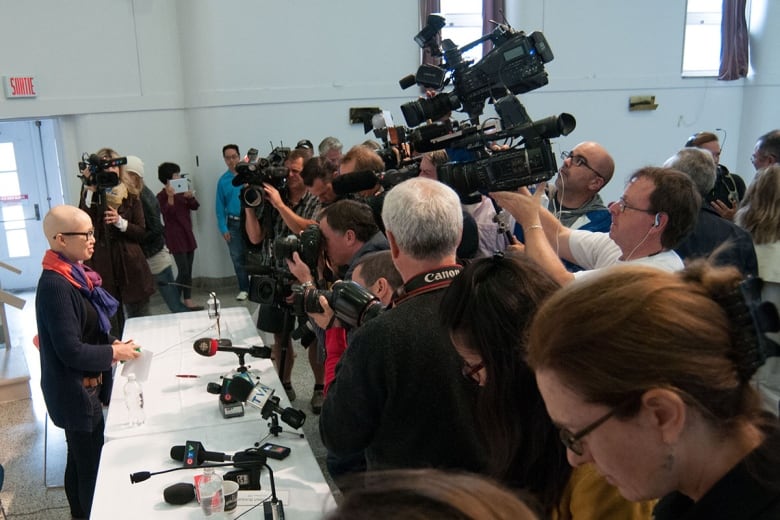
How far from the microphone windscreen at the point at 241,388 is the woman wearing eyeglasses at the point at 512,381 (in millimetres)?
1146

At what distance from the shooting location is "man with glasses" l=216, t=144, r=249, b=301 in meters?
6.28

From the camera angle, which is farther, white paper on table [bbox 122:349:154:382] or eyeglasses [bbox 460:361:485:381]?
white paper on table [bbox 122:349:154:382]

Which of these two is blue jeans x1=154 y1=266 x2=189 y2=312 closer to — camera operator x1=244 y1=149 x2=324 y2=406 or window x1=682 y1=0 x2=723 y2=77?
camera operator x1=244 y1=149 x2=324 y2=406

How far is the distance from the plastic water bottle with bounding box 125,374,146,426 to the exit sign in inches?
189

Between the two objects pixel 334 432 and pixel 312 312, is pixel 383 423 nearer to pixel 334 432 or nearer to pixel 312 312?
pixel 334 432

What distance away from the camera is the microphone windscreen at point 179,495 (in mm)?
1845

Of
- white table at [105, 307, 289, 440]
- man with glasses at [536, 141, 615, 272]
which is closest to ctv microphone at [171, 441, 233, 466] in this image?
white table at [105, 307, 289, 440]

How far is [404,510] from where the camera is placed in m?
0.57

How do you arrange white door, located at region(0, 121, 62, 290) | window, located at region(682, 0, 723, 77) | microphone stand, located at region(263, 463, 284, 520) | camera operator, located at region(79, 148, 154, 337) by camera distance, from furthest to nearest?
window, located at region(682, 0, 723, 77)
white door, located at region(0, 121, 62, 290)
camera operator, located at region(79, 148, 154, 337)
microphone stand, located at region(263, 463, 284, 520)

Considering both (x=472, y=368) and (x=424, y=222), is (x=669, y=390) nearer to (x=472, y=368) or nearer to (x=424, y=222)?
(x=472, y=368)

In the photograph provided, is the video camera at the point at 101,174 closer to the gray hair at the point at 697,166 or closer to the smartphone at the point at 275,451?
the smartphone at the point at 275,451

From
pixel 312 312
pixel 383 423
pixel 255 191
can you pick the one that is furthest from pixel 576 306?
pixel 255 191

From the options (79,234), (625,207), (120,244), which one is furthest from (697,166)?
(120,244)

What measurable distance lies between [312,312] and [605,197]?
6.45 meters
